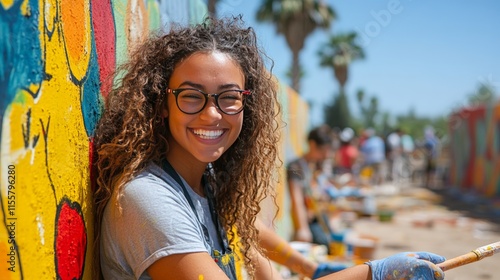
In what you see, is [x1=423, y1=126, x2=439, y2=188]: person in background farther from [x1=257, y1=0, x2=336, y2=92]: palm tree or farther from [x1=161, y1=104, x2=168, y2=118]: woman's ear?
[x1=161, y1=104, x2=168, y2=118]: woman's ear

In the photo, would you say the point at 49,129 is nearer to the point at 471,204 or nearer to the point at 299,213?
the point at 299,213

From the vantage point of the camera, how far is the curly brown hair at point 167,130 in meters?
1.61

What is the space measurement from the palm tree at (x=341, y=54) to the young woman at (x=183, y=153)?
Result: 31.3 meters

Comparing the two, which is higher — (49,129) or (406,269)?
(49,129)

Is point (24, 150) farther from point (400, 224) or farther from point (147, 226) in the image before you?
point (400, 224)

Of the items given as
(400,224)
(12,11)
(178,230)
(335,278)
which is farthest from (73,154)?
(400,224)

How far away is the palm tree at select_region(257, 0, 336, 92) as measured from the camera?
73.7 ft

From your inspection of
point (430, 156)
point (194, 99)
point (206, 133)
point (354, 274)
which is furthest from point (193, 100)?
point (430, 156)

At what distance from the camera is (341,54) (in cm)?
3262

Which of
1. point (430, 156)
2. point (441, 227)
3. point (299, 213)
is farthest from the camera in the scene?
point (430, 156)

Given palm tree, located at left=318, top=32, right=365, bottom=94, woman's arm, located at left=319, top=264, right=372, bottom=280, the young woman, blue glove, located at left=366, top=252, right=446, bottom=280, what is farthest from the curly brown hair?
palm tree, located at left=318, top=32, right=365, bottom=94

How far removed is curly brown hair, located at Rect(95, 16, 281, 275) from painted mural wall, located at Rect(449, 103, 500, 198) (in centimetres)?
1106

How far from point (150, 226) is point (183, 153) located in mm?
370

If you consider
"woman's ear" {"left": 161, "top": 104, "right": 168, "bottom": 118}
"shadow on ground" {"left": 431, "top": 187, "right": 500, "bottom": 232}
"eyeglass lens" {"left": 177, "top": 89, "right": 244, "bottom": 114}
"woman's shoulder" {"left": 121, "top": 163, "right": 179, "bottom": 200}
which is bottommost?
"shadow on ground" {"left": 431, "top": 187, "right": 500, "bottom": 232}
